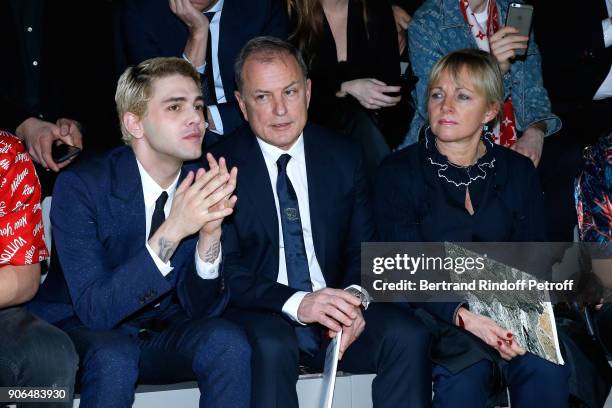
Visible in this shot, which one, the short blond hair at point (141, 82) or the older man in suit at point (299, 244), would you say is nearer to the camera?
the older man in suit at point (299, 244)

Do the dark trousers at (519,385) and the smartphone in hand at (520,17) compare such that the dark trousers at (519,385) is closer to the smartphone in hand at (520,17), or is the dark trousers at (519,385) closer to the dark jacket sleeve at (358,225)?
the dark jacket sleeve at (358,225)

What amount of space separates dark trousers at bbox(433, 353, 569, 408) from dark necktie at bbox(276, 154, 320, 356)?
452mm

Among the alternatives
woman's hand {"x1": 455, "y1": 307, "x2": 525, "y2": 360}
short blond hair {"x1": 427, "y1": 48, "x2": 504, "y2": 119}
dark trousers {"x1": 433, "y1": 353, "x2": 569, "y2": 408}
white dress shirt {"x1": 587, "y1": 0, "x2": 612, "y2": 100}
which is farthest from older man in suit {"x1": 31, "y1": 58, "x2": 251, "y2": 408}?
white dress shirt {"x1": 587, "y1": 0, "x2": 612, "y2": 100}

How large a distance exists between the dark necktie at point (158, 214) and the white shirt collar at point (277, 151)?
456 mm

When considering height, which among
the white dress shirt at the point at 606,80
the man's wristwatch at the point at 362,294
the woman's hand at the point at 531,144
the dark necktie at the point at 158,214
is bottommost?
the man's wristwatch at the point at 362,294

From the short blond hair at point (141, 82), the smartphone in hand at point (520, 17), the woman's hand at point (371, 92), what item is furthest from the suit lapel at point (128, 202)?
the smartphone in hand at point (520, 17)

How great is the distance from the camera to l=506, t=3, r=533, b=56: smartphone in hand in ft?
14.5

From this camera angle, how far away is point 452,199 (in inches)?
147

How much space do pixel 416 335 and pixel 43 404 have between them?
122 centimetres

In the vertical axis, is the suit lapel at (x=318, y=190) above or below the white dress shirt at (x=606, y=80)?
below

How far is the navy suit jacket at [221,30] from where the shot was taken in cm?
423

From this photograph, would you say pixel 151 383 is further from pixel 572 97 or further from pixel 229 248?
pixel 572 97

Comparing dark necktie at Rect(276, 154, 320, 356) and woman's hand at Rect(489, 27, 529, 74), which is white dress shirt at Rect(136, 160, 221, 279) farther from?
woman's hand at Rect(489, 27, 529, 74)

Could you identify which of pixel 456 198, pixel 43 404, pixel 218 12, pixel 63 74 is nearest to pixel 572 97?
pixel 456 198
